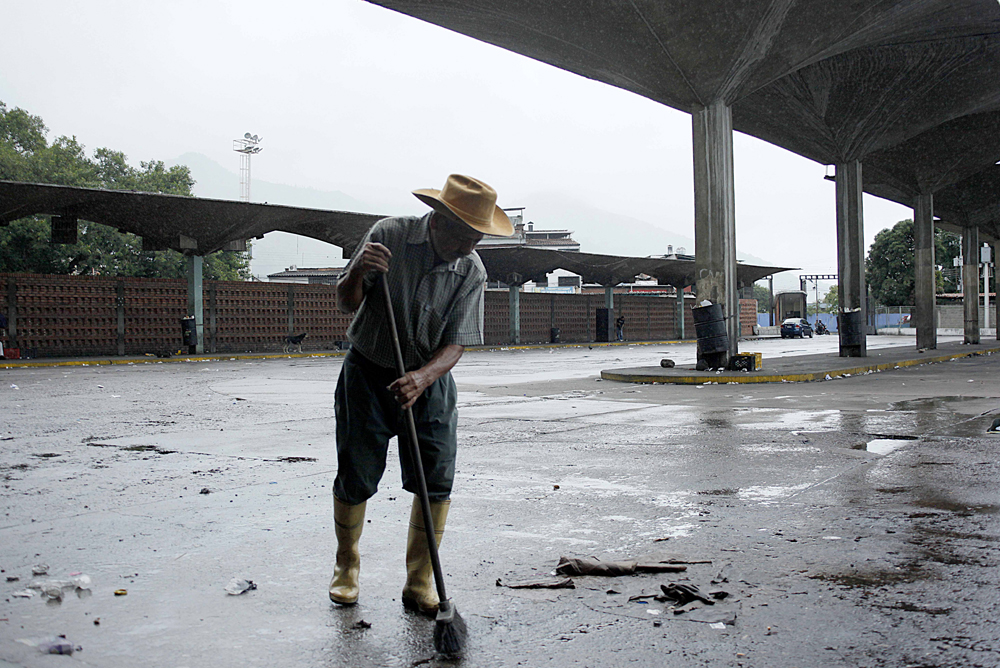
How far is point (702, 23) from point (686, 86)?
74.2 inches

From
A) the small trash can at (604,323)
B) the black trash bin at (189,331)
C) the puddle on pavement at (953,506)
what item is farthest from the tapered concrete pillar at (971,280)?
the puddle on pavement at (953,506)

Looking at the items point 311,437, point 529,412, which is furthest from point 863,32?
Answer: point 311,437

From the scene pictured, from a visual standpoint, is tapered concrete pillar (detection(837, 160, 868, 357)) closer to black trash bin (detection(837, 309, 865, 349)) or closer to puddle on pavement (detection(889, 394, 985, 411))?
black trash bin (detection(837, 309, 865, 349))

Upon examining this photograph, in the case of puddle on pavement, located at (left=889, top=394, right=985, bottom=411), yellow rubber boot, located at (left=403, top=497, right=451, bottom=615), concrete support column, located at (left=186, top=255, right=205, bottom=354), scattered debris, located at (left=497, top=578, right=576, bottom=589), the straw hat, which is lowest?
puddle on pavement, located at (left=889, top=394, right=985, bottom=411)

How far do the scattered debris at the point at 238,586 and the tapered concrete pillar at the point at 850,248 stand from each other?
76.5 ft

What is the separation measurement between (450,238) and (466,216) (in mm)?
129

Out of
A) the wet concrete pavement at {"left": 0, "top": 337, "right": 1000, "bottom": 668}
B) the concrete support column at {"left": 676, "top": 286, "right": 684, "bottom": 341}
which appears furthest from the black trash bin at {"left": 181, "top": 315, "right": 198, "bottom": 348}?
the concrete support column at {"left": 676, "top": 286, "right": 684, "bottom": 341}

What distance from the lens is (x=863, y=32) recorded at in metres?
17.6

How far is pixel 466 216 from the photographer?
11.1 feet

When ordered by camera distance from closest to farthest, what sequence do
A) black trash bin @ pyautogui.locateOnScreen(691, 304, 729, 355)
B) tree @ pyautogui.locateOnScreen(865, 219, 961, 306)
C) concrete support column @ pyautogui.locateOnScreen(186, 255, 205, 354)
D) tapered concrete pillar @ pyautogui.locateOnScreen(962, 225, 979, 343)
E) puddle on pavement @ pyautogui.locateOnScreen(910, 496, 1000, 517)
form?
puddle on pavement @ pyautogui.locateOnScreen(910, 496, 1000, 517)
black trash bin @ pyautogui.locateOnScreen(691, 304, 729, 355)
concrete support column @ pyautogui.locateOnScreen(186, 255, 205, 354)
tapered concrete pillar @ pyautogui.locateOnScreen(962, 225, 979, 343)
tree @ pyautogui.locateOnScreen(865, 219, 961, 306)

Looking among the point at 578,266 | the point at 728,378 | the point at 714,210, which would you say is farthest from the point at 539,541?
the point at 578,266

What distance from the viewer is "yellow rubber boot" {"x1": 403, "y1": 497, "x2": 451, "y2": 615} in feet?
→ 10.7

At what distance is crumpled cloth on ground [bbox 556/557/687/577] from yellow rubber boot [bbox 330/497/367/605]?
886mm

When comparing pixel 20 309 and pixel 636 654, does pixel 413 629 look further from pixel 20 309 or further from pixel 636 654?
pixel 20 309
